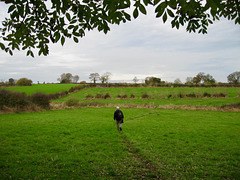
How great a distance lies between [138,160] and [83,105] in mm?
29022

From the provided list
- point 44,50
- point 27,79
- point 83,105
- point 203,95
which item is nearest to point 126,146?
point 44,50

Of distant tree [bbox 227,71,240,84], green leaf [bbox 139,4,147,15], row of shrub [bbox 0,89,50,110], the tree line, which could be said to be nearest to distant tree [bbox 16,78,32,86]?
the tree line

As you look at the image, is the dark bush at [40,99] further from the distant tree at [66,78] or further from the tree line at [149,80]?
the distant tree at [66,78]

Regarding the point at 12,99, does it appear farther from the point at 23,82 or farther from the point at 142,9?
the point at 23,82

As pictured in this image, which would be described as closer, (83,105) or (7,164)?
(7,164)

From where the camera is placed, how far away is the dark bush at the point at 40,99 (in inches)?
1093

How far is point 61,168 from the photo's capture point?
5.84m

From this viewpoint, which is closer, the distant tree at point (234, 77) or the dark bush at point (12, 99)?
the dark bush at point (12, 99)

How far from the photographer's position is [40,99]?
28.4 meters

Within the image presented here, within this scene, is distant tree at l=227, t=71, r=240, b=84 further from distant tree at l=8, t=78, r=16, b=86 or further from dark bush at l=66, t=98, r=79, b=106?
distant tree at l=8, t=78, r=16, b=86

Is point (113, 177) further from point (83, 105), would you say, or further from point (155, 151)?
point (83, 105)

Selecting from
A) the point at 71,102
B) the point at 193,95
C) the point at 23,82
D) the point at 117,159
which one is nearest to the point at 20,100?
the point at 71,102

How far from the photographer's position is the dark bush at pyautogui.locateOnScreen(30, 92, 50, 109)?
91.1 ft

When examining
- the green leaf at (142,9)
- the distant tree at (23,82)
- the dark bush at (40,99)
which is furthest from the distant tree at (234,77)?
the distant tree at (23,82)
